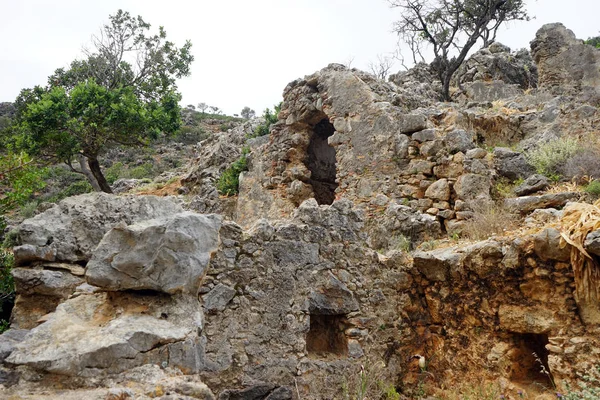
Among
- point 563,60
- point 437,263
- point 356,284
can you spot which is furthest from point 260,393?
point 563,60

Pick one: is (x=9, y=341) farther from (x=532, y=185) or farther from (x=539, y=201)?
(x=532, y=185)

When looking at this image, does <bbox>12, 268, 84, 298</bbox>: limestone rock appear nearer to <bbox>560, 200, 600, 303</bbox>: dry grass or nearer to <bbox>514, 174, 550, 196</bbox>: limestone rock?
<bbox>560, 200, 600, 303</bbox>: dry grass

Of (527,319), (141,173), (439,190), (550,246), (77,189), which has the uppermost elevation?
(141,173)

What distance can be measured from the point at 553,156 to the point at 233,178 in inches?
326

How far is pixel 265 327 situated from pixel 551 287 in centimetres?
304

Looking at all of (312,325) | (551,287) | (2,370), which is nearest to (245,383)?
(312,325)

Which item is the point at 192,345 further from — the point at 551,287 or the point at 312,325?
the point at 551,287

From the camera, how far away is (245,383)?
4.52 m

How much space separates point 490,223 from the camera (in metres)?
6.12

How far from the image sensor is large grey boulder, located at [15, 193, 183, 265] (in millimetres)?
4012

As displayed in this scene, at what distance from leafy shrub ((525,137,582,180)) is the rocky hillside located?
0.13 ft

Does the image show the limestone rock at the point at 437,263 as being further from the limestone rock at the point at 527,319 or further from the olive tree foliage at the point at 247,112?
the olive tree foliage at the point at 247,112

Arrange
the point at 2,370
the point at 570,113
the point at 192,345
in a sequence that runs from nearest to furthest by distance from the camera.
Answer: the point at 2,370, the point at 192,345, the point at 570,113

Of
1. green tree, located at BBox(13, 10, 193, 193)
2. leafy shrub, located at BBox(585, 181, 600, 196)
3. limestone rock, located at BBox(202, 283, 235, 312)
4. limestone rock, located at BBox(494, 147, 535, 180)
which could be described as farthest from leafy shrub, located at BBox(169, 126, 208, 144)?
limestone rock, located at BBox(202, 283, 235, 312)
